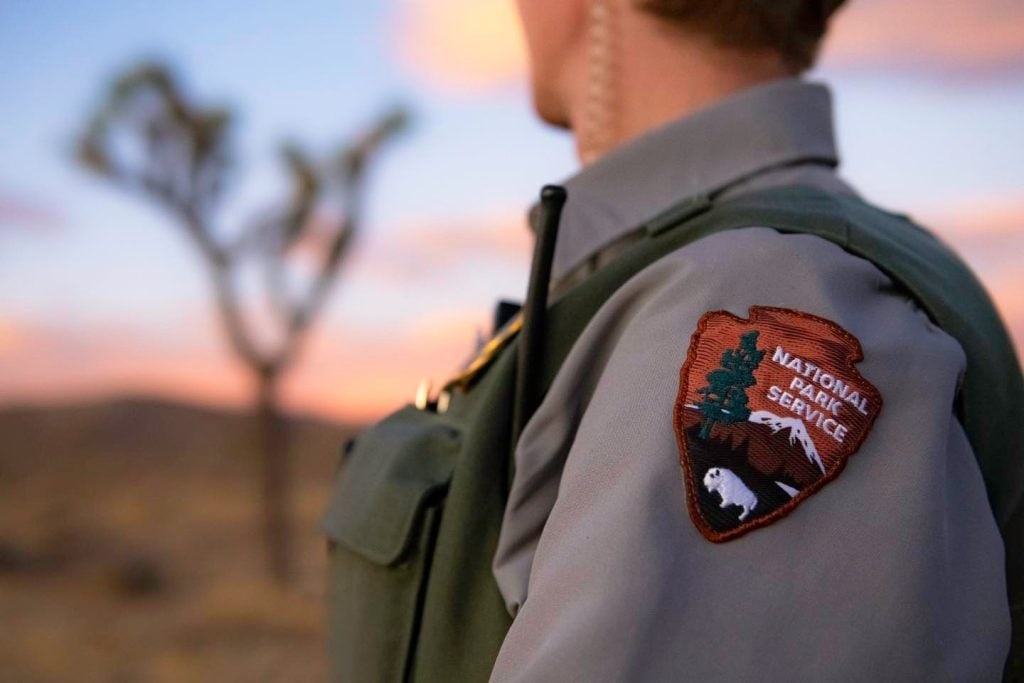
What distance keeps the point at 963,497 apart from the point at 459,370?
757 millimetres

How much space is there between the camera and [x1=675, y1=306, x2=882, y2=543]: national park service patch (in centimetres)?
86

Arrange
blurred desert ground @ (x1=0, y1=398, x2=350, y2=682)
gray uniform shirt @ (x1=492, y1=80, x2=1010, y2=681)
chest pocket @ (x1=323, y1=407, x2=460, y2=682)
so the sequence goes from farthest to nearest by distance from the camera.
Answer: blurred desert ground @ (x1=0, y1=398, x2=350, y2=682) → chest pocket @ (x1=323, y1=407, x2=460, y2=682) → gray uniform shirt @ (x1=492, y1=80, x2=1010, y2=681)

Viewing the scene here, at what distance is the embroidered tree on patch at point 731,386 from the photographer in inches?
35.2

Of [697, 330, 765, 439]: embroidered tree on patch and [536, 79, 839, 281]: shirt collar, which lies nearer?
[697, 330, 765, 439]: embroidered tree on patch

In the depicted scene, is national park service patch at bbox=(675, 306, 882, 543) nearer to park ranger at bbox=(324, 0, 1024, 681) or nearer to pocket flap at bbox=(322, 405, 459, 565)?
park ranger at bbox=(324, 0, 1024, 681)

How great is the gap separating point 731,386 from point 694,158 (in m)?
0.49

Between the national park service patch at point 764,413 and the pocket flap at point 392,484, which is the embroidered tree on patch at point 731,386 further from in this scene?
the pocket flap at point 392,484

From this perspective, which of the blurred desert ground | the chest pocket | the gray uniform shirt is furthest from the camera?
the blurred desert ground

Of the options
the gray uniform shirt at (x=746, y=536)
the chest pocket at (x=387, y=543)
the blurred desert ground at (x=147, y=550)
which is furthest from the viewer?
the blurred desert ground at (x=147, y=550)

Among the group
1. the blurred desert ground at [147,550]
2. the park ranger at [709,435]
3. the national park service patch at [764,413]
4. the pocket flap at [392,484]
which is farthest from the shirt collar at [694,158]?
the blurred desert ground at [147,550]

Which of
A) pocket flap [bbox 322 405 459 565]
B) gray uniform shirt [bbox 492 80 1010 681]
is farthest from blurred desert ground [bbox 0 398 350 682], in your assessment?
gray uniform shirt [bbox 492 80 1010 681]

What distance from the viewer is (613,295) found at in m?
1.08

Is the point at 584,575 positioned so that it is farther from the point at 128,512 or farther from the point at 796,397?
Answer: the point at 128,512

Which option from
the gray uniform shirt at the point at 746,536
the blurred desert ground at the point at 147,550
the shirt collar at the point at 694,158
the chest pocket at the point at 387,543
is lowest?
the blurred desert ground at the point at 147,550
